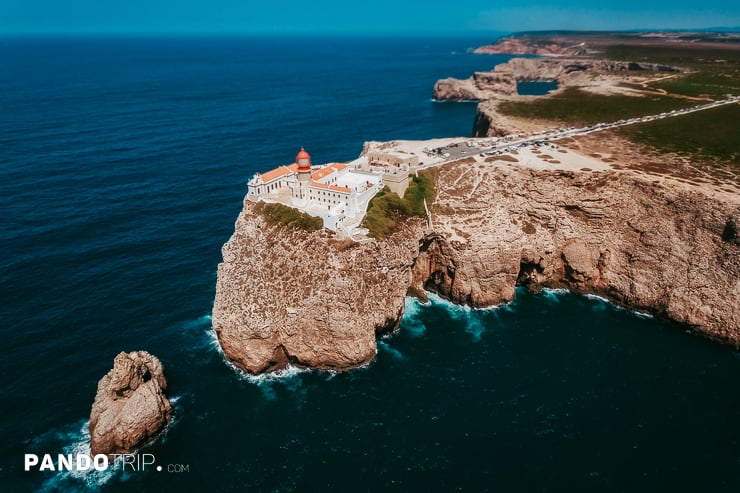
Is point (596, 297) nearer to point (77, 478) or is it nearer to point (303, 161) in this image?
point (303, 161)

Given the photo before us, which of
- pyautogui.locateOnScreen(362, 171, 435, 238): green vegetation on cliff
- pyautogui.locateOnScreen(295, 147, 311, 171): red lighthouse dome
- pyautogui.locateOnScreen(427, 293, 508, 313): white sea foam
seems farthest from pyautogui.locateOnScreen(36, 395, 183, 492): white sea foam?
pyautogui.locateOnScreen(427, 293, 508, 313): white sea foam

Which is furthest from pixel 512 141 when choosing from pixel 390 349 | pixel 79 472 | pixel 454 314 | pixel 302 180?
pixel 79 472

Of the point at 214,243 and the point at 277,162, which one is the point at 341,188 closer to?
the point at 214,243

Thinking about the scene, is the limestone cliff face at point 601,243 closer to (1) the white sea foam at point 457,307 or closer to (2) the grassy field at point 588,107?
(1) the white sea foam at point 457,307

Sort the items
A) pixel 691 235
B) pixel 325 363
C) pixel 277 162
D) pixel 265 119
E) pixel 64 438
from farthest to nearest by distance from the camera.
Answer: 1. pixel 265 119
2. pixel 277 162
3. pixel 691 235
4. pixel 325 363
5. pixel 64 438

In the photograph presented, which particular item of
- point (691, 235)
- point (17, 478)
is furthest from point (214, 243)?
point (691, 235)

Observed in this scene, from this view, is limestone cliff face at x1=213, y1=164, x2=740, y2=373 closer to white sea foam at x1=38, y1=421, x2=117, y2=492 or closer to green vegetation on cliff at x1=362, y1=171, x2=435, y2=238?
green vegetation on cliff at x1=362, y1=171, x2=435, y2=238
